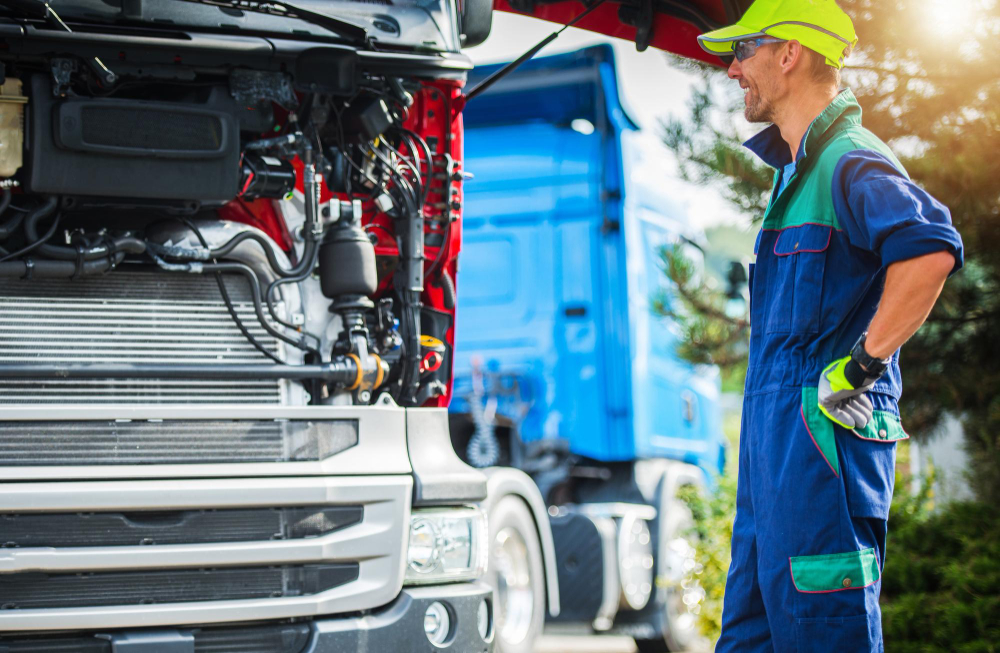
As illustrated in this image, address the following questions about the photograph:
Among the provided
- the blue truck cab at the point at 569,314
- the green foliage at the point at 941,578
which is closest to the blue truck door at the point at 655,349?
the blue truck cab at the point at 569,314

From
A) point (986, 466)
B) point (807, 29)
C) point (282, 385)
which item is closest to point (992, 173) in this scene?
point (986, 466)

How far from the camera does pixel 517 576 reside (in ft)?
18.2

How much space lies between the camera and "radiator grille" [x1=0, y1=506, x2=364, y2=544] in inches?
116

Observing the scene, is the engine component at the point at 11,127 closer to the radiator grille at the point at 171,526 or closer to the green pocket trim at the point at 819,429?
the radiator grille at the point at 171,526

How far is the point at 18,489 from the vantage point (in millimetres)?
2916

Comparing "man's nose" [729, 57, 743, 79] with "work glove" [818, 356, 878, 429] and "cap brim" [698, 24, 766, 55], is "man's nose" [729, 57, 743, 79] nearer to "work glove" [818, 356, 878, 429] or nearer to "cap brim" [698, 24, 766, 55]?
"cap brim" [698, 24, 766, 55]

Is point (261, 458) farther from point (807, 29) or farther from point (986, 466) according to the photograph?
point (986, 466)

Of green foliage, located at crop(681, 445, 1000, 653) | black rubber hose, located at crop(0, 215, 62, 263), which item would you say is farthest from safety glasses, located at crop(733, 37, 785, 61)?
green foliage, located at crop(681, 445, 1000, 653)

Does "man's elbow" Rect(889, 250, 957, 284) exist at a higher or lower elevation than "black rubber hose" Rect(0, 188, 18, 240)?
lower

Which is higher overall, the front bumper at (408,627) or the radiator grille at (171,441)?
the radiator grille at (171,441)

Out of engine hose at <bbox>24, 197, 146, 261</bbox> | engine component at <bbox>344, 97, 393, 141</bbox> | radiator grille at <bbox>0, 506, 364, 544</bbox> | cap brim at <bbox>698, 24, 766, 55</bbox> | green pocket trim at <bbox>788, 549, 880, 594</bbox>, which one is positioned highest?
engine component at <bbox>344, 97, 393, 141</bbox>

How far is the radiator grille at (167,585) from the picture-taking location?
2.94 metres

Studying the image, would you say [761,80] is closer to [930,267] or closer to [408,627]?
[930,267]

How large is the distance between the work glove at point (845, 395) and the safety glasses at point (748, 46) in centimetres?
83
